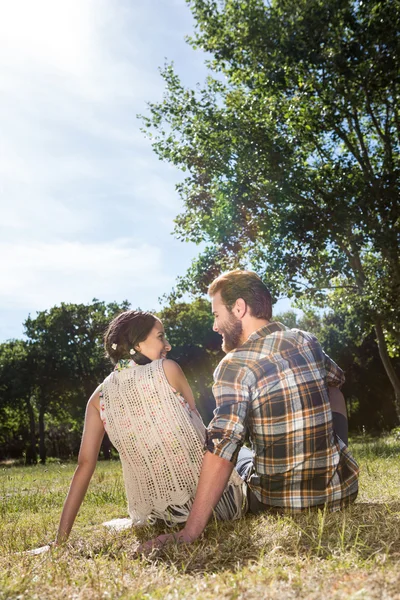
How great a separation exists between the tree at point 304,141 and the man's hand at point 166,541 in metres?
15.1

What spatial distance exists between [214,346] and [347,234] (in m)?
26.6

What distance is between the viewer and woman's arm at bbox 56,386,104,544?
4.42m

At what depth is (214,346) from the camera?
144ft

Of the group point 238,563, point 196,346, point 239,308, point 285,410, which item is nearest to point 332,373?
point 285,410

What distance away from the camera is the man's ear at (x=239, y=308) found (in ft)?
13.2

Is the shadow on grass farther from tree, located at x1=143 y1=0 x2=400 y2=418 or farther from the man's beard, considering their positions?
tree, located at x1=143 y1=0 x2=400 y2=418

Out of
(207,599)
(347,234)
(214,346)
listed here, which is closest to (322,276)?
(347,234)

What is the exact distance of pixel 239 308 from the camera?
13.3ft

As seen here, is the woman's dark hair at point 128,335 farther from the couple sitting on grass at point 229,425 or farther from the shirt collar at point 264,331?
the shirt collar at point 264,331

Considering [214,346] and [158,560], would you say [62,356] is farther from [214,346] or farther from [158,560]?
[158,560]

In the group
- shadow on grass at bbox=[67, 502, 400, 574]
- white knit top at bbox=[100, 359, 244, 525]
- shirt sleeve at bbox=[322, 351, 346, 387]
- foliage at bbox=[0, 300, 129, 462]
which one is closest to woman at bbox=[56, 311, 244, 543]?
white knit top at bbox=[100, 359, 244, 525]

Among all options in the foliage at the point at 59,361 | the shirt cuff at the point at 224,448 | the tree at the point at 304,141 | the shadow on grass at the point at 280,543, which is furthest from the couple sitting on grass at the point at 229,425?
the foliage at the point at 59,361

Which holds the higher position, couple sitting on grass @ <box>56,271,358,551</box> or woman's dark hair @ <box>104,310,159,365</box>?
woman's dark hair @ <box>104,310,159,365</box>

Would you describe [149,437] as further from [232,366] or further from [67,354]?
[67,354]
